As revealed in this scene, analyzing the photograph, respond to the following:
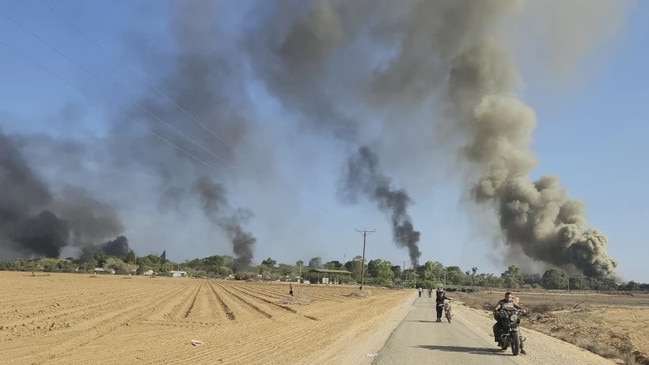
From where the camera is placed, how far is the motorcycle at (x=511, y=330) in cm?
1488

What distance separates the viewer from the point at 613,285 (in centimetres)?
14350

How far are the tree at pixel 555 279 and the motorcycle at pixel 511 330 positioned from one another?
517 ft

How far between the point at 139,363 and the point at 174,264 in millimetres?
184518

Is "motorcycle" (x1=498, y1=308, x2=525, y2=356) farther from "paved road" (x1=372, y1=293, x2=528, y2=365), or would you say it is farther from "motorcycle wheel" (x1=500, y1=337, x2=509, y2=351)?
"paved road" (x1=372, y1=293, x2=528, y2=365)

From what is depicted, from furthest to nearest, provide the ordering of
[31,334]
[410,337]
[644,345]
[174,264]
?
[174,264] < [644,345] < [410,337] < [31,334]

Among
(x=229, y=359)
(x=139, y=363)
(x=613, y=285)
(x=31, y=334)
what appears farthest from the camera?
(x=613, y=285)

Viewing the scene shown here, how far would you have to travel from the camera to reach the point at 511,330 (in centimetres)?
1504

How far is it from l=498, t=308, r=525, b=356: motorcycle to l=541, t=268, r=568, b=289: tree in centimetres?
15762

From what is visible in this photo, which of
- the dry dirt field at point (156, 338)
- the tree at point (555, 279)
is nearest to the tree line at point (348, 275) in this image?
the tree at point (555, 279)

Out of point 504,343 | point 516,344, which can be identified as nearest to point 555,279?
point 504,343

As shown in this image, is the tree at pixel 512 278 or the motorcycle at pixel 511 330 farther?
the tree at pixel 512 278

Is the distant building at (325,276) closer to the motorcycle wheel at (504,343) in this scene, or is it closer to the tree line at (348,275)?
the tree line at (348,275)

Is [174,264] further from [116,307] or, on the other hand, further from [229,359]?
[229,359]

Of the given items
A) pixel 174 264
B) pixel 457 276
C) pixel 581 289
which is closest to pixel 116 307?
pixel 581 289
